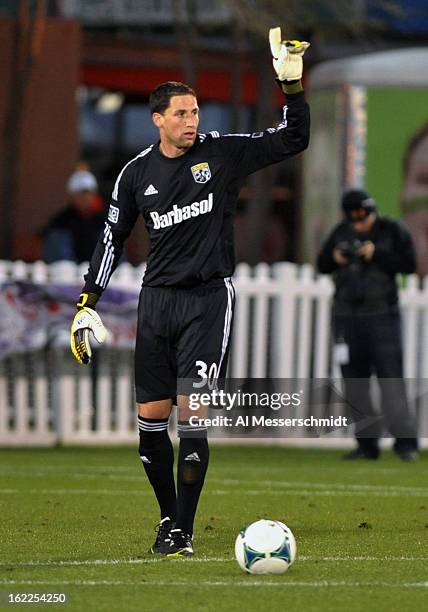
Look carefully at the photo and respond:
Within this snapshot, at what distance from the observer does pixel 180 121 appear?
8.48 metres

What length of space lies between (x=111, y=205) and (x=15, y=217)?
1336 centimetres

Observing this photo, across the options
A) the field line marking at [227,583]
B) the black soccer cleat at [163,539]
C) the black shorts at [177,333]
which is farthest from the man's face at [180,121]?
the field line marking at [227,583]

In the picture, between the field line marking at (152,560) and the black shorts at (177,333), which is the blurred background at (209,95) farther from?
the field line marking at (152,560)

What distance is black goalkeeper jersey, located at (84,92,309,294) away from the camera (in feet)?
27.9

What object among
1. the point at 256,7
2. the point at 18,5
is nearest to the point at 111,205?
the point at 256,7

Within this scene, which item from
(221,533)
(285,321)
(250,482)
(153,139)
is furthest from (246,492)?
(153,139)

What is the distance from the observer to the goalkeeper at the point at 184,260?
27.5 ft

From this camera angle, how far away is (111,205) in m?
8.80

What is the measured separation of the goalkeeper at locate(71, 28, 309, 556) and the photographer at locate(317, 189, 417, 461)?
5569 mm

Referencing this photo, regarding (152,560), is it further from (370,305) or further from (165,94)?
(370,305)

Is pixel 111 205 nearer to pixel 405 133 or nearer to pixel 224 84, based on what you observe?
pixel 405 133

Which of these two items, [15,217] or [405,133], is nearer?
[405,133]

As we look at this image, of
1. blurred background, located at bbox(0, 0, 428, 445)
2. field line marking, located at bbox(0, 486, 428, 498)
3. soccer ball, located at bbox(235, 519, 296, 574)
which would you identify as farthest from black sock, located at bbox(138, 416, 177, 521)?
blurred background, located at bbox(0, 0, 428, 445)

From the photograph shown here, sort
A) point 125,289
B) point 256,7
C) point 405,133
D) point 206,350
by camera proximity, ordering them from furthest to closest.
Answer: point 256,7 → point 405,133 → point 125,289 → point 206,350
